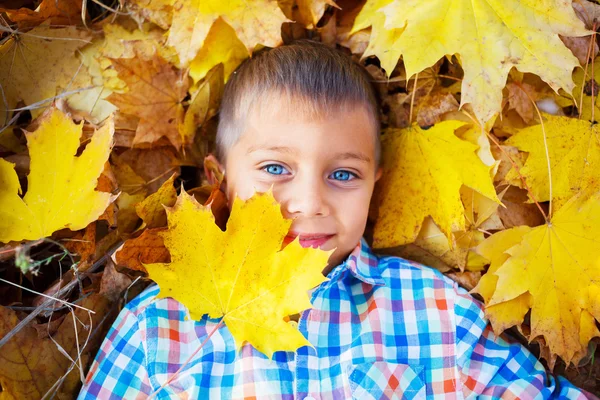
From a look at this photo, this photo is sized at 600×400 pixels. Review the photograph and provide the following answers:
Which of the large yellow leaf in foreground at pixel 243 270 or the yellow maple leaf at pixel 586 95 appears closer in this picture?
the large yellow leaf in foreground at pixel 243 270

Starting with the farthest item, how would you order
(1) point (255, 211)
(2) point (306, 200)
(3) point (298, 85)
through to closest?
(3) point (298, 85), (2) point (306, 200), (1) point (255, 211)

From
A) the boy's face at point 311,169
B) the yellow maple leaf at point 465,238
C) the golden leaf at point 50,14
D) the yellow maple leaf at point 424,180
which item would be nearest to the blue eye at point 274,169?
the boy's face at point 311,169

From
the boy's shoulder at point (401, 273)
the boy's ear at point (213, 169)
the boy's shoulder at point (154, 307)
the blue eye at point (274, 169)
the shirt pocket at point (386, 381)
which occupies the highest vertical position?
the blue eye at point (274, 169)

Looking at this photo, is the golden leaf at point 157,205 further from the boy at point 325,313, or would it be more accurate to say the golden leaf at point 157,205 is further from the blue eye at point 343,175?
the blue eye at point 343,175

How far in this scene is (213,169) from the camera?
5.40 ft

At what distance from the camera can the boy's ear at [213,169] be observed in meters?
1.62

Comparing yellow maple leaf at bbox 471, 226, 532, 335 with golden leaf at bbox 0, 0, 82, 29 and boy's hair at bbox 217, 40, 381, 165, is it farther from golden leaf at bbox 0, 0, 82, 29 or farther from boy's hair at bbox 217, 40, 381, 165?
golden leaf at bbox 0, 0, 82, 29

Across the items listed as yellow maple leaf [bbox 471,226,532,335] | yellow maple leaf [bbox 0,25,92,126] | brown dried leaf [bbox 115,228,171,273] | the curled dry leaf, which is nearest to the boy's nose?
brown dried leaf [bbox 115,228,171,273]

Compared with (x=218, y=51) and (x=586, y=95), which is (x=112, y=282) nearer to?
(x=218, y=51)

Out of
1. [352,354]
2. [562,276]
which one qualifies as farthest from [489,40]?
[352,354]

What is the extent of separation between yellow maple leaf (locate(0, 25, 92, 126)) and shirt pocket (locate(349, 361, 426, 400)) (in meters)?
1.10

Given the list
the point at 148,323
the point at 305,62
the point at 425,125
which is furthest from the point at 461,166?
the point at 148,323

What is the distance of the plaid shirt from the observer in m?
1.44

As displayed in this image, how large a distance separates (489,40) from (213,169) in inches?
31.8
